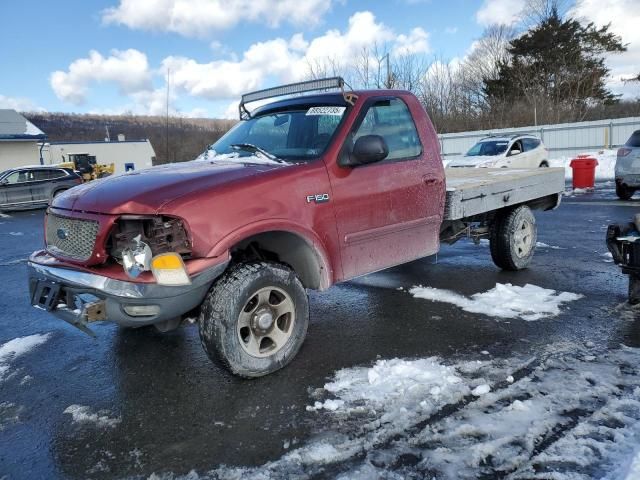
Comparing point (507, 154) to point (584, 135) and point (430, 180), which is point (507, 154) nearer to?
point (430, 180)

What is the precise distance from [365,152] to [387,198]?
549 mm

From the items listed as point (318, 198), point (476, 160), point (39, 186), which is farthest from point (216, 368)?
point (39, 186)

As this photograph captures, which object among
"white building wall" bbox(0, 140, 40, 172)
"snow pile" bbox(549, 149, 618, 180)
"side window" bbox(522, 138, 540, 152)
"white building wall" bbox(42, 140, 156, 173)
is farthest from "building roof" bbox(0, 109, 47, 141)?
"snow pile" bbox(549, 149, 618, 180)

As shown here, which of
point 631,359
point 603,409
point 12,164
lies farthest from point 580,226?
point 12,164

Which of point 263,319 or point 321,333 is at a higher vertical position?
point 263,319

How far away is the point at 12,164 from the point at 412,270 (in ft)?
119

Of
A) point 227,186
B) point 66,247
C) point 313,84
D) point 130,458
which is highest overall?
point 313,84

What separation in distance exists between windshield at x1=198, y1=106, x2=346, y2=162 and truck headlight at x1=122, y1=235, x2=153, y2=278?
1285 millimetres

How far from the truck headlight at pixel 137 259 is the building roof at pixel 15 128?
121 ft

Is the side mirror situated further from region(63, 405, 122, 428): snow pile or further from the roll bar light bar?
region(63, 405, 122, 428): snow pile

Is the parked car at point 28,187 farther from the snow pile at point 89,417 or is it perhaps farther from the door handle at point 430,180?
the door handle at point 430,180

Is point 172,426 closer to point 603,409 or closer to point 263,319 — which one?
point 263,319

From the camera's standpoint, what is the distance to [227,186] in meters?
3.29

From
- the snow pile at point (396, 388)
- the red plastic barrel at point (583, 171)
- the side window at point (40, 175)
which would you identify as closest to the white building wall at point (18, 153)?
the side window at point (40, 175)
